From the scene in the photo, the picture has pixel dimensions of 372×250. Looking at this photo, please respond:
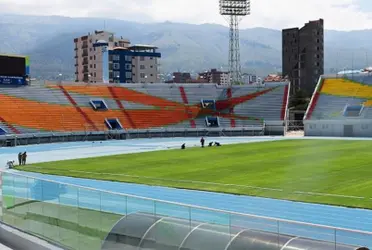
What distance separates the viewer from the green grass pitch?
22109 mm

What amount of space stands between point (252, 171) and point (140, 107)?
43.6 metres

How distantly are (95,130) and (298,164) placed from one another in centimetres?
3639

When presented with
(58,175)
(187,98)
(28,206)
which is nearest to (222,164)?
(58,175)

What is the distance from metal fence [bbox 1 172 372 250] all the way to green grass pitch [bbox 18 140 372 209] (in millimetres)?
10881

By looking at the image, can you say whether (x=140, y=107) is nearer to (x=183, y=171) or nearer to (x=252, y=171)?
(x=183, y=171)

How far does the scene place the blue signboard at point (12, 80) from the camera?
6450 cm

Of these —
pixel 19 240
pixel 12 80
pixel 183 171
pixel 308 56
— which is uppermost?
pixel 308 56

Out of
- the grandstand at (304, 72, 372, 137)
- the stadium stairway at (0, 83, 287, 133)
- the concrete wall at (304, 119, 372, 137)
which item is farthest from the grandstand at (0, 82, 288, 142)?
the grandstand at (304, 72, 372, 137)

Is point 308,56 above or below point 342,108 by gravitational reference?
above

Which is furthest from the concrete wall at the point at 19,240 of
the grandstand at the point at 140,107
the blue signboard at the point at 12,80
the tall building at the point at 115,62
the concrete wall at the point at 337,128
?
the tall building at the point at 115,62

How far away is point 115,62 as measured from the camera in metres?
128

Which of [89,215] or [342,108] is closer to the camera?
[89,215]

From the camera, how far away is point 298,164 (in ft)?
105

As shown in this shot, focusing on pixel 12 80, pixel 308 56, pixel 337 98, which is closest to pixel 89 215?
pixel 12 80
